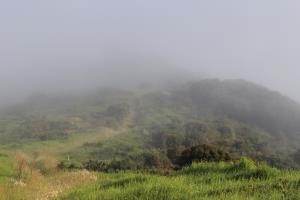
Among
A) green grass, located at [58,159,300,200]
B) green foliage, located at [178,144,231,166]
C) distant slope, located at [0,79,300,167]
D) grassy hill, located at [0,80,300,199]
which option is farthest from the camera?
distant slope, located at [0,79,300,167]

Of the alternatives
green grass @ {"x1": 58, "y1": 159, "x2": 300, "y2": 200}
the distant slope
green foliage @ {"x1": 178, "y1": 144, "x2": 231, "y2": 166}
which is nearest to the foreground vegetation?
green grass @ {"x1": 58, "y1": 159, "x2": 300, "y2": 200}

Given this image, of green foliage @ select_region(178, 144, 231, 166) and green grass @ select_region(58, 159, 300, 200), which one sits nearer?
green grass @ select_region(58, 159, 300, 200)

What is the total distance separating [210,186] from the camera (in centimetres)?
1348

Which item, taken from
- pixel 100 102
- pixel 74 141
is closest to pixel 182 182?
pixel 74 141

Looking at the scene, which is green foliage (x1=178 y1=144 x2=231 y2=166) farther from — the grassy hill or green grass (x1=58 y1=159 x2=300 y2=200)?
green grass (x1=58 y1=159 x2=300 y2=200)

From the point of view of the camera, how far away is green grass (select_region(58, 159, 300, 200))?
11.8 m

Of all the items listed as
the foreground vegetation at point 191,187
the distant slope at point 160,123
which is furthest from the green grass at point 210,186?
the distant slope at point 160,123

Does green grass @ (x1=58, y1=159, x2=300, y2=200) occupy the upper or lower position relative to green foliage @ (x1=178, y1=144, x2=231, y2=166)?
upper

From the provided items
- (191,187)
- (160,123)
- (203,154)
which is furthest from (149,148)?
(191,187)

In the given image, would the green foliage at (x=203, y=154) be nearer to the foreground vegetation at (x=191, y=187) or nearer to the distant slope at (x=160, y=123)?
the foreground vegetation at (x=191, y=187)

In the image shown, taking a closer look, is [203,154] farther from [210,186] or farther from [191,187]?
[191,187]

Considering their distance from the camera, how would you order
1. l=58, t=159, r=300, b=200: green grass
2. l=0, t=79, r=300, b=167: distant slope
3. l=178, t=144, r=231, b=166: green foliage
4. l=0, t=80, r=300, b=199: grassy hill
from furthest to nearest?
l=0, t=79, r=300, b=167: distant slope < l=178, t=144, r=231, b=166: green foliage < l=0, t=80, r=300, b=199: grassy hill < l=58, t=159, r=300, b=200: green grass

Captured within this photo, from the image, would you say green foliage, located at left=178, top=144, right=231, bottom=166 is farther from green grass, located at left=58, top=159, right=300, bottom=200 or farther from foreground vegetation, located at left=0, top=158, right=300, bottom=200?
green grass, located at left=58, top=159, right=300, bottom=200

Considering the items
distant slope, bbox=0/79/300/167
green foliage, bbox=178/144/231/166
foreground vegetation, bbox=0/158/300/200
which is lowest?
A: distant slope, bbox=0/79/300/167
